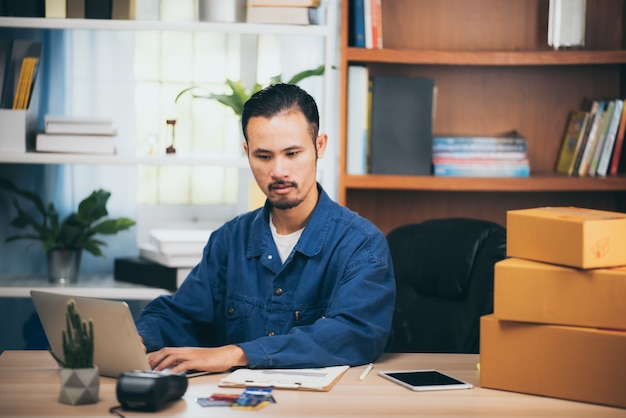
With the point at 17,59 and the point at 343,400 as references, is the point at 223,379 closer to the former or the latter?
the point at 343,400

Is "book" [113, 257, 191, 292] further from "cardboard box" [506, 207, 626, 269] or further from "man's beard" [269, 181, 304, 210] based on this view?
"cardboard box" [506, 207, 626, 269]

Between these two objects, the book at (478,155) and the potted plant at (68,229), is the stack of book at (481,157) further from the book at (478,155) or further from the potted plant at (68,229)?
the potted plant at (68,229)

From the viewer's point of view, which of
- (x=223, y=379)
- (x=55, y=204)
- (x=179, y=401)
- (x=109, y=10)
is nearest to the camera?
(x=179, y=401)

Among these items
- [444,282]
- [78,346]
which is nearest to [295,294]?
[444,282]

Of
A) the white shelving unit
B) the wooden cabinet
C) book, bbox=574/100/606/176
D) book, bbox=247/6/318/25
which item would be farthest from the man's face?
book, bbox=574/100/606/176

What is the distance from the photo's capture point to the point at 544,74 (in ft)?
11.1

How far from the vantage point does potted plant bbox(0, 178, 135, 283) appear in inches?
121

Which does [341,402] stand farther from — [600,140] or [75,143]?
[600,140]

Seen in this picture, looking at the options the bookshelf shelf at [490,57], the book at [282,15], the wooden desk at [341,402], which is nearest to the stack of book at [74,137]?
the book at [282,15]

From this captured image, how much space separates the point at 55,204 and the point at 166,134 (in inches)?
18.6

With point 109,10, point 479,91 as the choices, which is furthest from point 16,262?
point 479,91

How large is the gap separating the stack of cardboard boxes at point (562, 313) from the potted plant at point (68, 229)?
1.71 m

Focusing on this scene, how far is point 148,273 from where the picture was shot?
3.07 metres

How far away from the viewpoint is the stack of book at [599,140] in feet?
10.2
